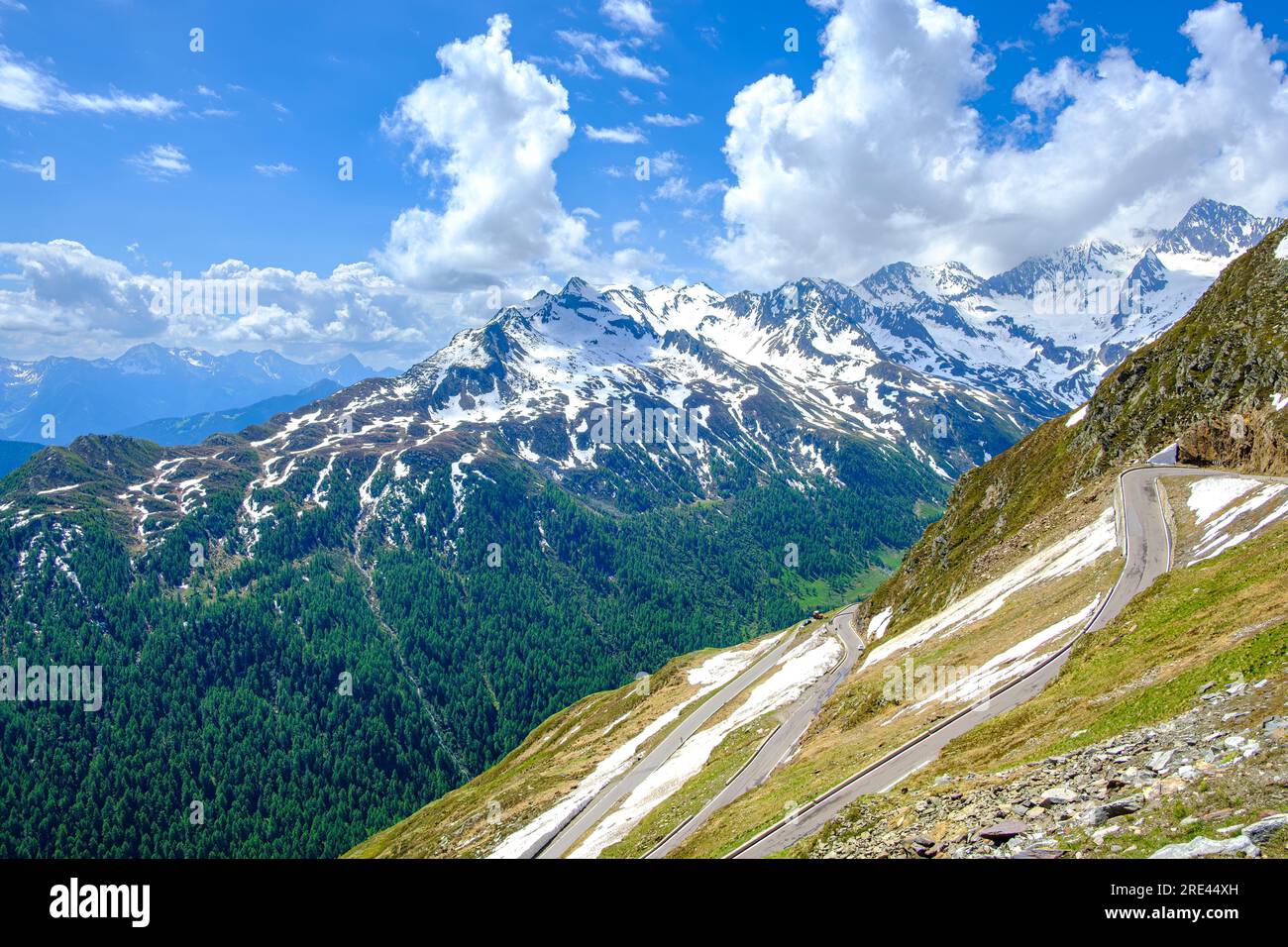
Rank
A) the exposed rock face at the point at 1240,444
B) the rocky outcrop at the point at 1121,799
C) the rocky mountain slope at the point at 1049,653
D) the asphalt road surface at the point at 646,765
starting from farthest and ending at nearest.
→ the asphalt road surface at the point at 646,765
the exposed rock face at the point at 1240,444
the rocky mountain slope at the point at 1049,653
the rocky outcrop at the point at 1121,799

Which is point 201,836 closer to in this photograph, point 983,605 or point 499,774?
point 499,774

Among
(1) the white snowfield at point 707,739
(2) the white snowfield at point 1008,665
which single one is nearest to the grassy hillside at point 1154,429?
(1) the white snowfield at point 707,739

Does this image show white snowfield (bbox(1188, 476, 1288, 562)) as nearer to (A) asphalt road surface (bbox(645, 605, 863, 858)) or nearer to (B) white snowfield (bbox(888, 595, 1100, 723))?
(B) white snowfield (bbox(888, 595, 1100, 723))

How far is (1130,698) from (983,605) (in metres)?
38.1

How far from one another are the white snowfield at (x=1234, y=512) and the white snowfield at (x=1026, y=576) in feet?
20.4

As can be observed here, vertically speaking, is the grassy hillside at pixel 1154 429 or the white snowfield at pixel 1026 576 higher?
the grassy hillside at pixel 1154 429

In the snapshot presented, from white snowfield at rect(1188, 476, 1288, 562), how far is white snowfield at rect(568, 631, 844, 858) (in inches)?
1620

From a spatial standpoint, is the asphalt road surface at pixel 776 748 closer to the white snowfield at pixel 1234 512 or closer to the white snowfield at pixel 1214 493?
the white snowfield at pixel 1234 512

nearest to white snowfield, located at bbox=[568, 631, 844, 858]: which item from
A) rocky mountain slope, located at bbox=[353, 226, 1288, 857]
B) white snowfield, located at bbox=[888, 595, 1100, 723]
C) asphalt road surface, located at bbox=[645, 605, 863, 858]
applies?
rocky mountain slope, located at bbox=[353, 226, 1288, 857]

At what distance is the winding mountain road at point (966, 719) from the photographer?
1272 inches

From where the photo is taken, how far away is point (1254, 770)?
52.6 feet

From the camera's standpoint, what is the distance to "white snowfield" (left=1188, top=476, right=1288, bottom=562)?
41062 mm

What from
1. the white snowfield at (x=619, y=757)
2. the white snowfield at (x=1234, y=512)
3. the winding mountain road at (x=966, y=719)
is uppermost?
the white snowfield at (x=1234, y=512)
